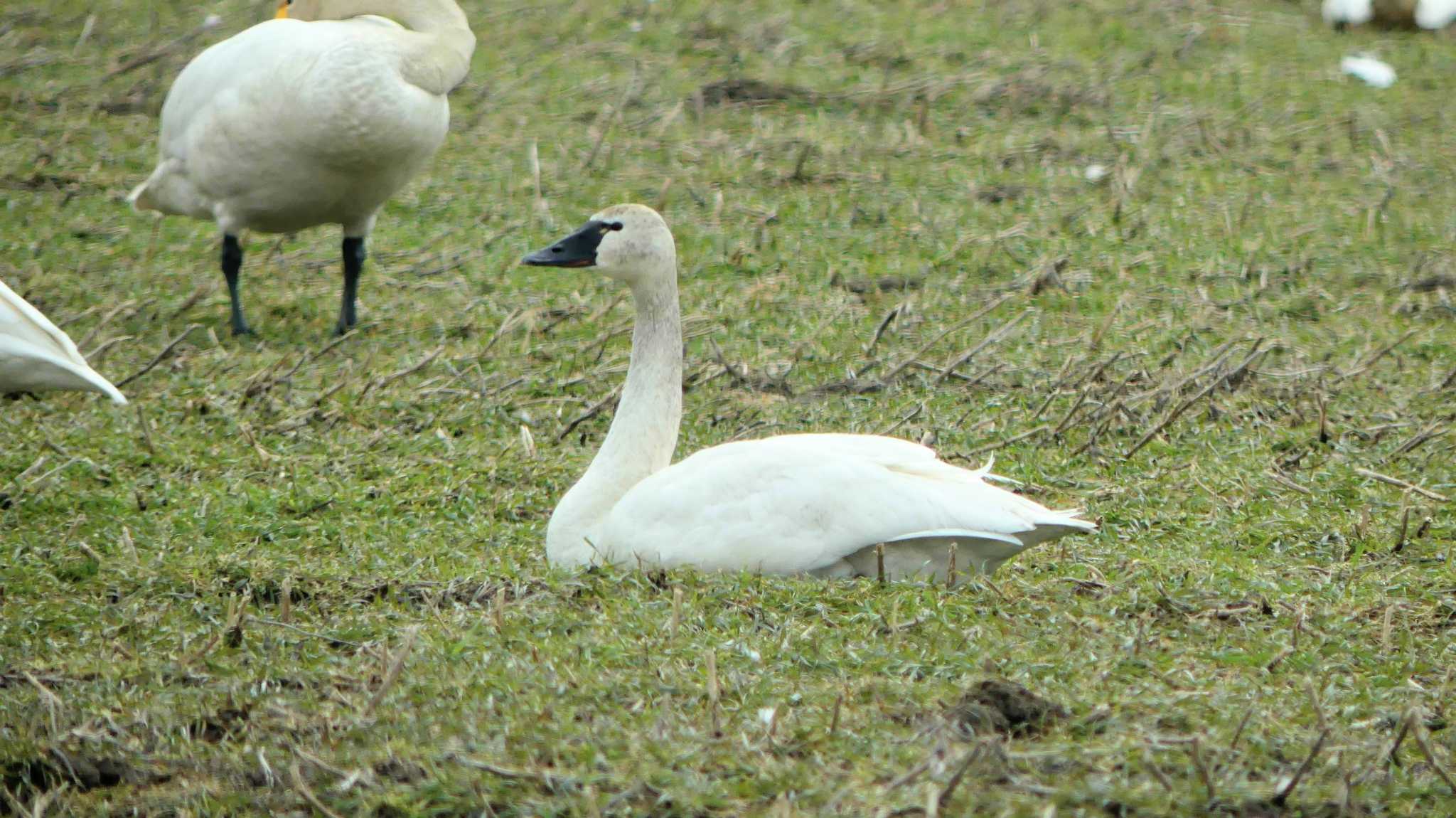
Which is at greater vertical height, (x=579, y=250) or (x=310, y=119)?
(x=579, y=250)

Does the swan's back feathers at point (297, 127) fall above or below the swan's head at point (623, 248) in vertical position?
below

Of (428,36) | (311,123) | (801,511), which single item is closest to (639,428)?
(801,511)

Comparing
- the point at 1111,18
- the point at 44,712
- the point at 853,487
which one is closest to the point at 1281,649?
the point at 853,487

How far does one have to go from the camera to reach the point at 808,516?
13.0 ft

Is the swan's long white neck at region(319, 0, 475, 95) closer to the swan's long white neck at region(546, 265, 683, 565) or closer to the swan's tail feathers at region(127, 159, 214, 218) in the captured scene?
the swan's tail feathers at region(127, 159, 214, 218)

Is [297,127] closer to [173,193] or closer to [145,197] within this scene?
[173,193]

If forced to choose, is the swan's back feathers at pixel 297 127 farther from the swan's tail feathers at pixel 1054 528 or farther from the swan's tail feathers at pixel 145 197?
the swan's tail feathers at pixel 1054 528

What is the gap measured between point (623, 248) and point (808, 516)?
1006mm

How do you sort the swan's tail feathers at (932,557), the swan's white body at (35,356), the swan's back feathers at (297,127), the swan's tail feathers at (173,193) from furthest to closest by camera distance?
the swan's tail feathers at (173,193) → the swan's back feathers at (297,127) → the swan's white body at (35,356) → the swan's tail feathers at (932,557)

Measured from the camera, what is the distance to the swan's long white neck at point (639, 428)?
13.9 ft

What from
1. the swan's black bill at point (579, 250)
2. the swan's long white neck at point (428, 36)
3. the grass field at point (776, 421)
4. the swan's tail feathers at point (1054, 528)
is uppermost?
the swan's black bill at point (579, 250)

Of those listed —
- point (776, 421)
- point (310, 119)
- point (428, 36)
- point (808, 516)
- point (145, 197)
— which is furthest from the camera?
point (145, 197)

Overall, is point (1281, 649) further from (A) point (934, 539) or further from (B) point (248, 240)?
(B) point (248, 240)

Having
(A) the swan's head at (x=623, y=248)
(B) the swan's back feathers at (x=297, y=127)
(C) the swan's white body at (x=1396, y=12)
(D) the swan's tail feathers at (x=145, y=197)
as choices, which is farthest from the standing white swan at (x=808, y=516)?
(C) the swan's white body at (x=1396, y=12)
